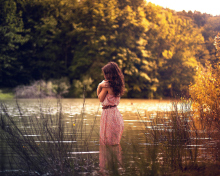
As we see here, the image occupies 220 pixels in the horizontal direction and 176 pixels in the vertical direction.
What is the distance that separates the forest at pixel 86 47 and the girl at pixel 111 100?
96.2ft

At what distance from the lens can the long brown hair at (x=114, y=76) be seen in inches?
276

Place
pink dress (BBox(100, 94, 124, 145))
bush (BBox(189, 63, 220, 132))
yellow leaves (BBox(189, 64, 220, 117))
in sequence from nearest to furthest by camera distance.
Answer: pink dress (BBox(100, 94, 124, 145)) → bush (BBox(189, 63, 220, 132)) → yellow leaves (BBox(189, 64, 220, 117))

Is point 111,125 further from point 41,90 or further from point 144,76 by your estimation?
point 144,76

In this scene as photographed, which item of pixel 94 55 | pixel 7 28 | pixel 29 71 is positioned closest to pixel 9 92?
pixel 29 71

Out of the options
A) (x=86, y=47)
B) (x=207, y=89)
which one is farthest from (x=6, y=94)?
(x=207, y=89)

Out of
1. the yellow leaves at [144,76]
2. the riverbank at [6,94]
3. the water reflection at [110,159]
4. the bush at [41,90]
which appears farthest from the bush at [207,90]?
the yellow leaves at [144,76]

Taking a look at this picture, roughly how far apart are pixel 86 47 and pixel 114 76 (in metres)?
33.8

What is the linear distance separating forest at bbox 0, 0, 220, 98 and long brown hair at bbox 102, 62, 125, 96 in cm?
2960

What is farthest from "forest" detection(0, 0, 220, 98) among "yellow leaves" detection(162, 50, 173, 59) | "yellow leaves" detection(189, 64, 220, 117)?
"yellow leaves" detection(189, 64, 220, 117)

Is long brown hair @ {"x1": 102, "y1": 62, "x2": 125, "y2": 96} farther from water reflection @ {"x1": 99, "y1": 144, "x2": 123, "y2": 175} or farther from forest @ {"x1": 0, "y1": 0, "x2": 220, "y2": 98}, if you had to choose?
forest @ {"x1": 0, "y1": 0, "x2": 220, "y2": 98}

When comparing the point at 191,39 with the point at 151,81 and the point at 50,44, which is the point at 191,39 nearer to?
the point at 151,81

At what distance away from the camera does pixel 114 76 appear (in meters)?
7.06

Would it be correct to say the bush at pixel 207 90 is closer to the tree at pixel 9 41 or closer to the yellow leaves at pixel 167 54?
the tree at pixel 9 41

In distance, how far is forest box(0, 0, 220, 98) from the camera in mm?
39250
